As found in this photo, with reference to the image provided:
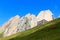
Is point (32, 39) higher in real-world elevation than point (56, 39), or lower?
higher

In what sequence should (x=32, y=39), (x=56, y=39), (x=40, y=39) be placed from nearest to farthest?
(x=56, y=39) → (x=40, y=39) → (x=32, y=39)

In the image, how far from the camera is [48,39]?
86.6m

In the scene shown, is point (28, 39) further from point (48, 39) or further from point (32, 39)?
point (48, 39)

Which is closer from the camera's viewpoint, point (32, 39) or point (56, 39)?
point (56, 39)

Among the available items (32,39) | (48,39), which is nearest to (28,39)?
(32,39)

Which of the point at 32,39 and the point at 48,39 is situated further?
the point at 32,39

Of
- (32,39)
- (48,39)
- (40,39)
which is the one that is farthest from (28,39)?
(48,39)

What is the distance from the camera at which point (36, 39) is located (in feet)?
324

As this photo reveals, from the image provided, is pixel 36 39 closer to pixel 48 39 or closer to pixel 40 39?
pixel 40 39

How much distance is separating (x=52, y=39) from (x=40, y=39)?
1107 centimetres

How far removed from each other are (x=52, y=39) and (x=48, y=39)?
7.10 ft

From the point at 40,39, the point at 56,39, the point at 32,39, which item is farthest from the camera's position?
the point at 32,39

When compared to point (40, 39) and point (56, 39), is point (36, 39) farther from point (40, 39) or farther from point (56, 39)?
point (56, 39)

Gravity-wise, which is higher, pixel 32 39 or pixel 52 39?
pixel 32 39
